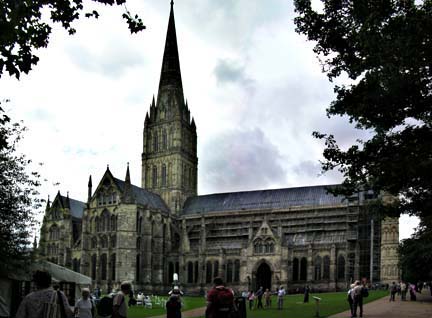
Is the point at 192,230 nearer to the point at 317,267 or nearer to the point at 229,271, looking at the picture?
the point at 229,271

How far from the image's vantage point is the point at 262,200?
298 ft

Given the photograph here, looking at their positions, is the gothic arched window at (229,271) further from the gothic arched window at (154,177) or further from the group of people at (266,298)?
the group of people at (266,298)

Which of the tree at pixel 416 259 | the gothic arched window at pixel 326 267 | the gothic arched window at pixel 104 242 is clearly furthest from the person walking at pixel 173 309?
the gothic arched window at pixel 104 242

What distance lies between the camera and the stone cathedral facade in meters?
76.0

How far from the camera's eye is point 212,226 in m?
89.9

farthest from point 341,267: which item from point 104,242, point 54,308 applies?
point 54,308

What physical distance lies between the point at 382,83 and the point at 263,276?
63119 mm

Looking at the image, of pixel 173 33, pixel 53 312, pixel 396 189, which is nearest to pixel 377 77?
pixel 396 189

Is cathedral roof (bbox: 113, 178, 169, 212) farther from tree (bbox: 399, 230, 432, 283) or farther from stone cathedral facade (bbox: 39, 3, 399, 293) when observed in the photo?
tree (bbox: 399, 230, 432, 283)

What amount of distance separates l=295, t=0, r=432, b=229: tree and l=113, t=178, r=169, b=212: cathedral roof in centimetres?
6639

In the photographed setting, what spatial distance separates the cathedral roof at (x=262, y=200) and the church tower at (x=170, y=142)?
3.58m

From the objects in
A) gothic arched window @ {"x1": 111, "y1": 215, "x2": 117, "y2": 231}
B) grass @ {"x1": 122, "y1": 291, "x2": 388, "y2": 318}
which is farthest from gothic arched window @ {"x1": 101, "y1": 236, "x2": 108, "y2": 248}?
grass @ {"x1": 122, "y1": 291, "x2": 388, "y2": 318}

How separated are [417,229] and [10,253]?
3270cm

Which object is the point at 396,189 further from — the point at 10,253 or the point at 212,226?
the point at 212,226
